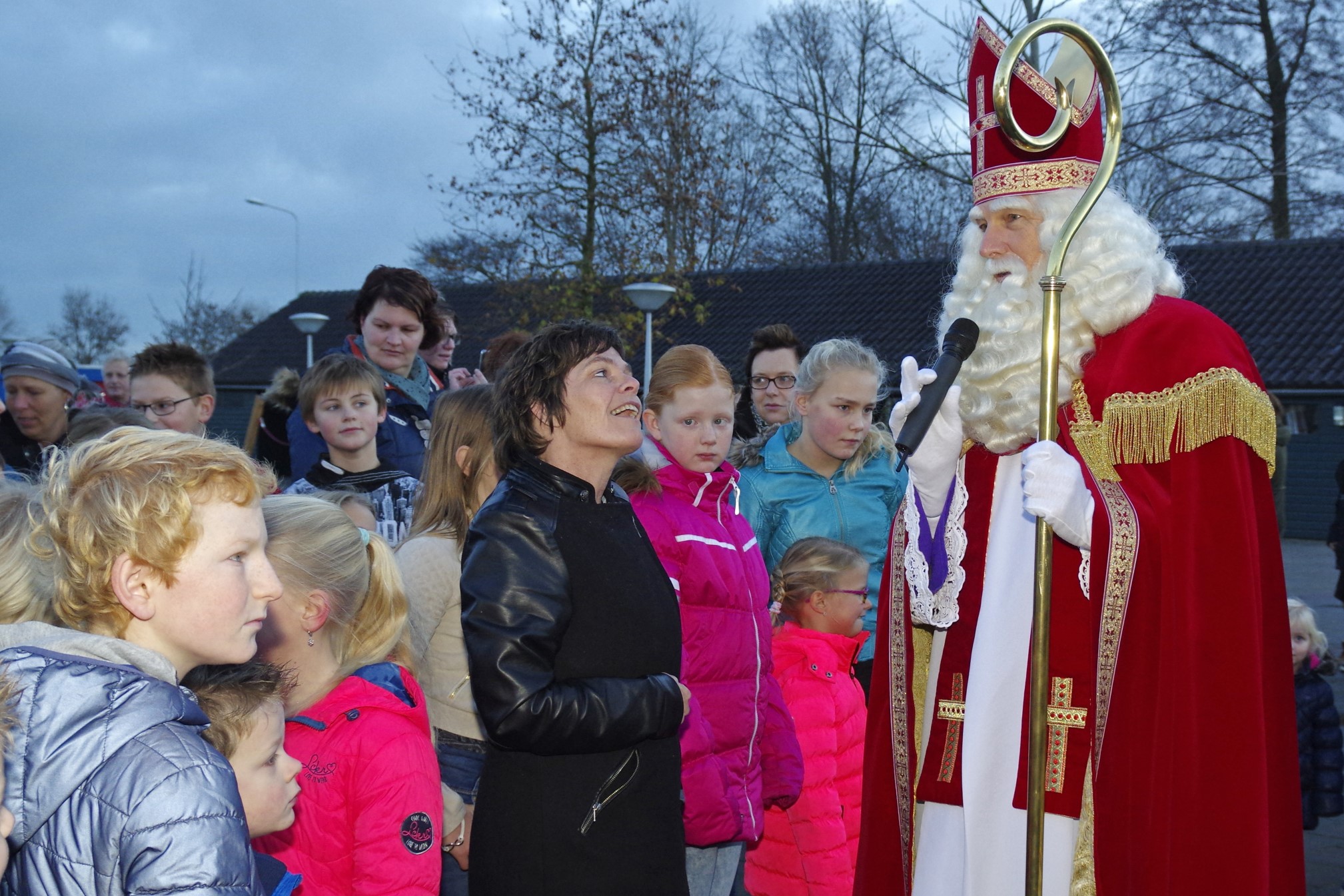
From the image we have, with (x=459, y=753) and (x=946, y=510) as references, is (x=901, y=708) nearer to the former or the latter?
A: (x=946, y=510)

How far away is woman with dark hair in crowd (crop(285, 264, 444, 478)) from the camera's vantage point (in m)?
4.84

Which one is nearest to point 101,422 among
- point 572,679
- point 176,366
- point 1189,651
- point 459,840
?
point 176,366

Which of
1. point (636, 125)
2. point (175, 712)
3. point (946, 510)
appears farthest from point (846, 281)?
point (175, 712)

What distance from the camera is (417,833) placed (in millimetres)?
2496

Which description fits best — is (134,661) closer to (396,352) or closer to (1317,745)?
(396,352)

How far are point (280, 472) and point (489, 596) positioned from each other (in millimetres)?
3245

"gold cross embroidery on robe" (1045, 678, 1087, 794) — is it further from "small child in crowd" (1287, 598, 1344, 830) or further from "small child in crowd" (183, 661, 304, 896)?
"small child in crowd" (1287, 598, 1344, 830)

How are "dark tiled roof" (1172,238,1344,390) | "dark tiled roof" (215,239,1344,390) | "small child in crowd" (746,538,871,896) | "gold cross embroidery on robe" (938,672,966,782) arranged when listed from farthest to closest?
"dark tiled roof" (215,239,1344,390), "dark tiled roof" (1172,238,1344,390), "small child in crowd" (746,538,871,896), "gold cross embroidery on robe" (938,672,966,782)

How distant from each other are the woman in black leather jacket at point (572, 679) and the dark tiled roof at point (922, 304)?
680 inches

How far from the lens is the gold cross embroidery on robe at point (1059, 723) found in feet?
8.84

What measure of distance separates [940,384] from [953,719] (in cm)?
91

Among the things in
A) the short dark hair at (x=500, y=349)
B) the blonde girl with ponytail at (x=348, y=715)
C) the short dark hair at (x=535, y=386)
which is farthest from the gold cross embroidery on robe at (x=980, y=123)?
the short dark hair at (x=500, y=349)

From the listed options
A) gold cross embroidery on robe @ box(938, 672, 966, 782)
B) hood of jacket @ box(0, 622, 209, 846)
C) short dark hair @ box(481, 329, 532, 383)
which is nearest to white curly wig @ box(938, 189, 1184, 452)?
gold cross embroidery on robe @ box(938, 672, 966, 782)

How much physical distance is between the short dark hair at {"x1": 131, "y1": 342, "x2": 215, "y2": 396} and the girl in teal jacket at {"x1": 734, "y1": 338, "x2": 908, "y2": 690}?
7.31 feet
